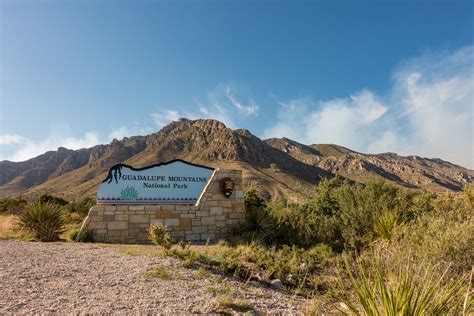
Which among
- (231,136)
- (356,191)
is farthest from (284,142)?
(356,191)

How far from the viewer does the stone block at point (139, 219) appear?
37.6 feet

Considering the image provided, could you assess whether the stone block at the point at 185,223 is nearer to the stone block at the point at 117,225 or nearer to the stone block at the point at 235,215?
the stone block at the point at 235,215

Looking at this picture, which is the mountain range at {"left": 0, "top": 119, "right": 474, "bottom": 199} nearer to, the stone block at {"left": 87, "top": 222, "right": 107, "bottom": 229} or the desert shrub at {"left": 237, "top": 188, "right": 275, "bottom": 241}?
the desert shrub at {"left": 237, "top": 188, "right": 275, "bottom": 241}

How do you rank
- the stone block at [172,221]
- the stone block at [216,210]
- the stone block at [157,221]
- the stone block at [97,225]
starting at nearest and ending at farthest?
the stone block at [97,225] → the stone block at [157,221] → the stone block at [172,221] → the stone block at [216,210]

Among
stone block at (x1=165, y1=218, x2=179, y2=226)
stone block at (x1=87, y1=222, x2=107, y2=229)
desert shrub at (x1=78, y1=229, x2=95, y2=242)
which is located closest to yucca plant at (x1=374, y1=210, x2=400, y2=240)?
stone block at (x1=165, y1=218, x2=179, y2=226)

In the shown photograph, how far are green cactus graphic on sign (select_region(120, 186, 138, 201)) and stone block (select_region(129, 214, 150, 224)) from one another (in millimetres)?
759

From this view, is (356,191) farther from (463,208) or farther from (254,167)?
(254,167)

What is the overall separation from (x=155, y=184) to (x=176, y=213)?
1535mm

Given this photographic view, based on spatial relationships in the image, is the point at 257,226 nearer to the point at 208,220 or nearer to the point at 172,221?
the point at 208,220

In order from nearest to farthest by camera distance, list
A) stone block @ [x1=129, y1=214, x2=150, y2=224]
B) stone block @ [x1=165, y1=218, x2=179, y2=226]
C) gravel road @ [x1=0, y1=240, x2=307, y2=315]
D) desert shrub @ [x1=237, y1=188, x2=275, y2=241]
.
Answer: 1. gravel road @ [x1=0, y1=240, x2=307, y2=315]
2. desert shrub @ [x1=237, y1=188, x2=275, y2=241]
3. stone block @ [x1=129, y1=214, x2=150, y2=224]
4. stone block @ [x1=165, y1=218, x2=179, y2=226]

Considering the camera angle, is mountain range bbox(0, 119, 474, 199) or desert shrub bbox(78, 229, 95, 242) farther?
mountain range bbox(0, 119, 474, 199)

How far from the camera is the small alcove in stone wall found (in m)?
11.2

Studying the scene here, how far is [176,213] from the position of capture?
11.9 metres

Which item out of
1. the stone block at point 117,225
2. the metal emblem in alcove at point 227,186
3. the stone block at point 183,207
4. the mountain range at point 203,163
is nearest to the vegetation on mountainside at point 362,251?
the metal emblem in alcove at point 227,186
